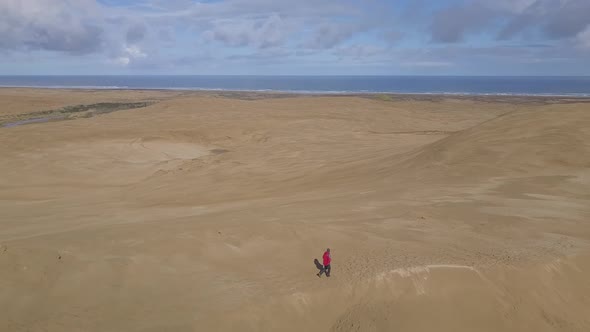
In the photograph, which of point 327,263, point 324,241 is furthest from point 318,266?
point 324,241

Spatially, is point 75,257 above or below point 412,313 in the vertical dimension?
above

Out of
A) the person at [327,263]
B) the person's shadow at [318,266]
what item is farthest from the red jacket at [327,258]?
the person's shadow at [318,266]

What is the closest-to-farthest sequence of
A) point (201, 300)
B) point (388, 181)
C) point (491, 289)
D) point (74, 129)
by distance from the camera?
1. point (201, 300)
2. point (491, 289)
3. point (388, 181)
4. point (74, 129)

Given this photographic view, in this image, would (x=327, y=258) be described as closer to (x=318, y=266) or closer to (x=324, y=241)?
(x=318, y=266)

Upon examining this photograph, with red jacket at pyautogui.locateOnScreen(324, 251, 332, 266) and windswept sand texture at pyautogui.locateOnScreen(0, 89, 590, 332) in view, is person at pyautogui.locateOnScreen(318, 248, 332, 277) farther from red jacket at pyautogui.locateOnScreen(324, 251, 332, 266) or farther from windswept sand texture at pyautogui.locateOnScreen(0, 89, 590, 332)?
windswept sand texture at pyautogui.locateOnScreen(0, 89, 590, 332)

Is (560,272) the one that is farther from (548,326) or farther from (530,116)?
(530,116)

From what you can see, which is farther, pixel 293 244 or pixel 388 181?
pixel 388 181

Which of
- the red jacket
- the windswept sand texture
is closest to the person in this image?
the red jacket

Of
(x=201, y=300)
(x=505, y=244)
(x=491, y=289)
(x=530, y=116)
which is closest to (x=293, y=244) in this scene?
(x=201, y=300)
